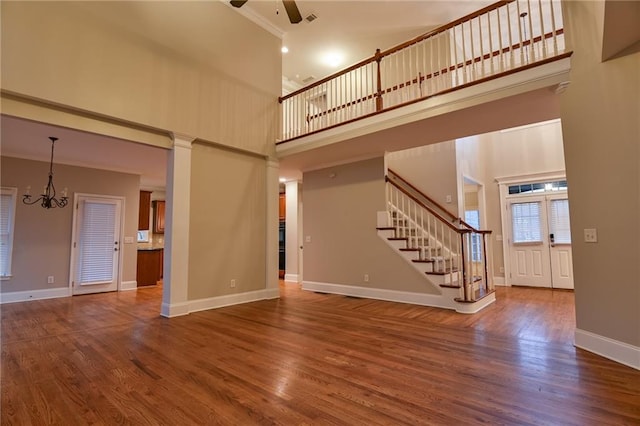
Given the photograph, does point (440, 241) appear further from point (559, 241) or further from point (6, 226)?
point (6, 226)

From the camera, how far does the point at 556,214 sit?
6.41 meters

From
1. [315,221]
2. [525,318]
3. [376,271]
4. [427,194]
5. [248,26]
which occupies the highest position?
[248,26]

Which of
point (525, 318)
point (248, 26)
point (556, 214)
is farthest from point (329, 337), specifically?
point (556, 214)

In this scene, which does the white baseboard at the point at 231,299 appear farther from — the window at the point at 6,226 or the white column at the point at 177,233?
the window at the point at 6,226

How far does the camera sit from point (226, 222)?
16.4 feet

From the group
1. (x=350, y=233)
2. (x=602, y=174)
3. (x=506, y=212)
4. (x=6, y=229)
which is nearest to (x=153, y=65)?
(x=350, y=233)

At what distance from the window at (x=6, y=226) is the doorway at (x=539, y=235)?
9.72 m

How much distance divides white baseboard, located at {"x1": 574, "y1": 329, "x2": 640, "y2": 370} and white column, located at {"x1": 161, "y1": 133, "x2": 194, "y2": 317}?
4578 millimetres

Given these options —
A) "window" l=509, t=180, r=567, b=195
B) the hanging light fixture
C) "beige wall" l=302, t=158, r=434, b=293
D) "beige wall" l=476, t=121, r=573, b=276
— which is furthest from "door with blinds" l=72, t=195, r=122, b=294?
"window" l=509, t=180, r=567, b=195

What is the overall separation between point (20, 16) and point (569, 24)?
554cm

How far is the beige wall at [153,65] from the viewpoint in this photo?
10.6ft

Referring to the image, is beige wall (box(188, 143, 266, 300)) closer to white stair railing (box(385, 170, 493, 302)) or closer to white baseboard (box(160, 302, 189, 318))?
white baseboard (box(160, 302, 189, 318))

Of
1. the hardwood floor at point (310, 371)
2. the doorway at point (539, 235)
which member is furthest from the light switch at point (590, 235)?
the doorway at point (539, 235)

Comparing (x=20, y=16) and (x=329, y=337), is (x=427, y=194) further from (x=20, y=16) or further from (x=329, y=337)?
(x=20, y=16)
